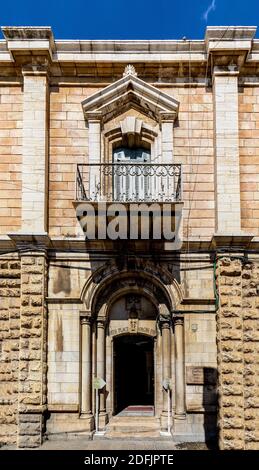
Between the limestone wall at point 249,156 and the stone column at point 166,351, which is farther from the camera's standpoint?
the limestone wall at point 249,156

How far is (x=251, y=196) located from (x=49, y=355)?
5.98 meters

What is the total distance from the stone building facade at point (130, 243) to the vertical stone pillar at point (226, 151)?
0.09ft

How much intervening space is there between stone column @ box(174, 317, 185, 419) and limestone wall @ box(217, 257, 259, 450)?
865mm

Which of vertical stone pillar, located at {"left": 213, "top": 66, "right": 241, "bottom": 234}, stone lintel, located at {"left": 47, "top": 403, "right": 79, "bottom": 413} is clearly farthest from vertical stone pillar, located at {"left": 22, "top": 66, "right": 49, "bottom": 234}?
vertical stone pillar, located at {"left": 213, "top": 66, "right": 241, "bottom": 234}

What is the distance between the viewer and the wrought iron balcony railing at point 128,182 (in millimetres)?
13289

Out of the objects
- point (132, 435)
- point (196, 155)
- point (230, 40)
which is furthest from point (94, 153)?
point (132, 435)

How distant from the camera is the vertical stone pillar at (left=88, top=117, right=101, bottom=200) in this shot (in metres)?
13.7

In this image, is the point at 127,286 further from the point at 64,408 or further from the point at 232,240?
the point at 64,408

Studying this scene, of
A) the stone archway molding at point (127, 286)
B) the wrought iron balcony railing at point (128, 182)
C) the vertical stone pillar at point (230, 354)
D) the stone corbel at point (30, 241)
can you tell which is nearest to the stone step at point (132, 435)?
the vertical stone pillar at point (230, 354)

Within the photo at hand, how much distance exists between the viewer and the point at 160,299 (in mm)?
13742

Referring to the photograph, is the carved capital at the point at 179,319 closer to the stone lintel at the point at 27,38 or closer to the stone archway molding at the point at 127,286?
the stone archway molding at the point at 127,286

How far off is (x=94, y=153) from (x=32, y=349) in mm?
4800
